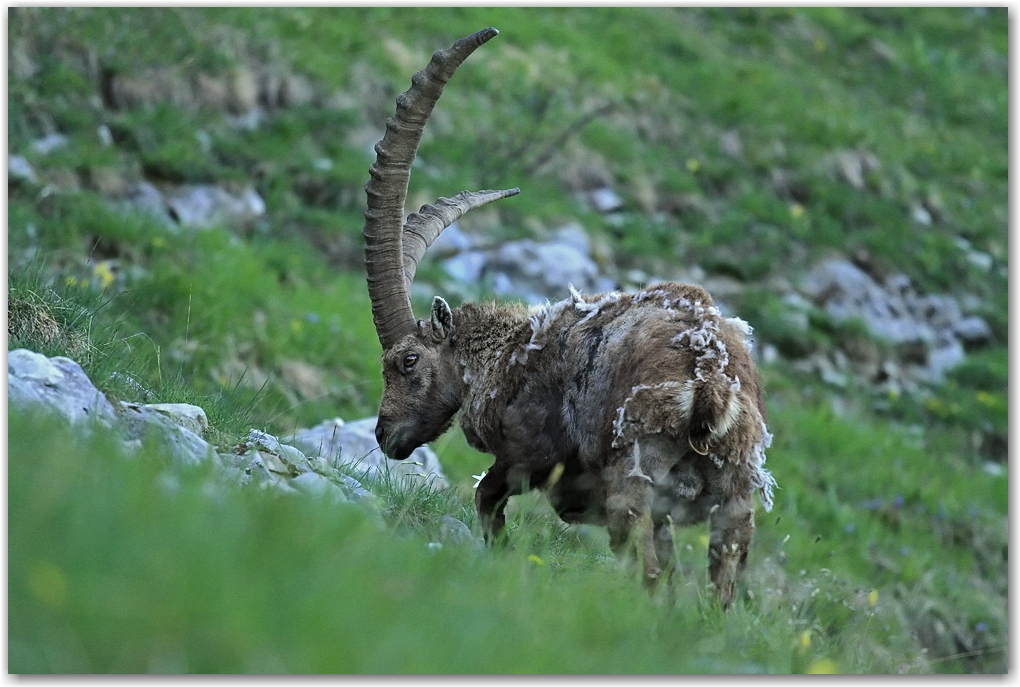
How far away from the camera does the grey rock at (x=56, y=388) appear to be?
494cm

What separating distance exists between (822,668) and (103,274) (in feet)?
28.2

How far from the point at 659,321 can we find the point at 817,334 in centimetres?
1153

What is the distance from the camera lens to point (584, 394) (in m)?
5.77

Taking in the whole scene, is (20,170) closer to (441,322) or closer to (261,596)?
(441,322)

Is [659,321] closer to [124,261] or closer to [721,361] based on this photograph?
[721,361]

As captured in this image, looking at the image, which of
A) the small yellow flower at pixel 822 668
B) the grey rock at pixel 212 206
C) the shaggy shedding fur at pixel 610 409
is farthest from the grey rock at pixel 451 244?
the small yellow flower at pixel 822 668

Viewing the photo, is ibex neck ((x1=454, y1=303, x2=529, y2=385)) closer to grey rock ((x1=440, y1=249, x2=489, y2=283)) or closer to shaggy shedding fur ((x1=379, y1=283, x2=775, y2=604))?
shaggy shedding fur ((x1=379, y1=283, x2=775, y2=604))

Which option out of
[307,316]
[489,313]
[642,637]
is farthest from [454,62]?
[307,316]

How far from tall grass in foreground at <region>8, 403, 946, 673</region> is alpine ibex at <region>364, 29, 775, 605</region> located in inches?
31.0

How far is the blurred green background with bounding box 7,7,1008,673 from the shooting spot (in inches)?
128

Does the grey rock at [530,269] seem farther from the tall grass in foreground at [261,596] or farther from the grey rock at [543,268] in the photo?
the tall grass in foreground at [261,596]

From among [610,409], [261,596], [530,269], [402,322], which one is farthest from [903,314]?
[261,596]

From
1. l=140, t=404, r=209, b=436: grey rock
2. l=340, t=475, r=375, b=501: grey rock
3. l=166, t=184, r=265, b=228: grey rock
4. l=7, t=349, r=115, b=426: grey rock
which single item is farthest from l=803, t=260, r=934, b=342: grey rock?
l=7, t=349, r=115, b=426: grey rock

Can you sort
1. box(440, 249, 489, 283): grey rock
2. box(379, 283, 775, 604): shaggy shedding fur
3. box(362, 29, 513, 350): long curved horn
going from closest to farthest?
box(379, 283, 775, 604): shaggy shedding fur
box(362, 29, 513, 350): long curved horn
box(440, 249, 489, 283): grey rock
